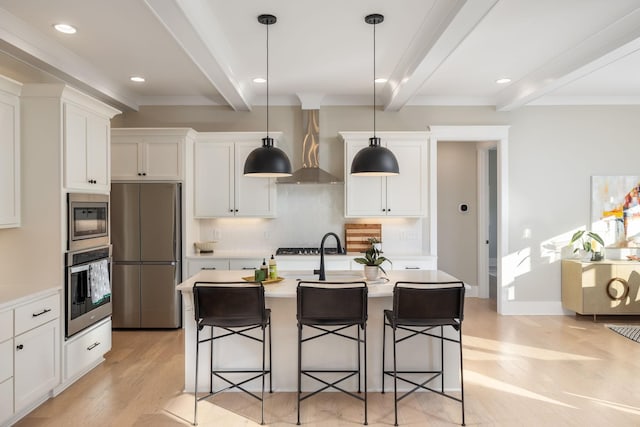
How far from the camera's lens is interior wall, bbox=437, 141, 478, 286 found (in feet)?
22.5

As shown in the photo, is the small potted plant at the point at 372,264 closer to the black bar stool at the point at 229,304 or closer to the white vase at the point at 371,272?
the white vase at the point at 371,272

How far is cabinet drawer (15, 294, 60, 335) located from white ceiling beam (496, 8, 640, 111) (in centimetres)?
471

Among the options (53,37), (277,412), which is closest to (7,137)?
(53,37)

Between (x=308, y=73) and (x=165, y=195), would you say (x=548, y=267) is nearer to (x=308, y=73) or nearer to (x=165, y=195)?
(x=308, y=73)

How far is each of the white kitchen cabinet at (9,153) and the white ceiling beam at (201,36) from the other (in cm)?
127

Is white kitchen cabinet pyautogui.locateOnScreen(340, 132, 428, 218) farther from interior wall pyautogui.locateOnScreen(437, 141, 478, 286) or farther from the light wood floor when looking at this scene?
the light wood floor

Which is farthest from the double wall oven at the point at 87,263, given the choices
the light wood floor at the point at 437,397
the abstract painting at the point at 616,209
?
the abstract painting at the point at 616,209

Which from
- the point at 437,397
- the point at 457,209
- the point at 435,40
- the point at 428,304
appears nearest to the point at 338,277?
the point at 428,304

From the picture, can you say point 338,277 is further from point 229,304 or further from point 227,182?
point 227,182

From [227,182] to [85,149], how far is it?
1.95 m

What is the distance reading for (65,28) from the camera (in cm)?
343

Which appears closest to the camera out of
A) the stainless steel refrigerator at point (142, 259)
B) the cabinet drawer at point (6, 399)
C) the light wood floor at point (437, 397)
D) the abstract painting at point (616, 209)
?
the cabinet drawer at point (6, 399)

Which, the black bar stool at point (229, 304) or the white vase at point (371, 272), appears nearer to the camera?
the black bar stool at point (229, 304)

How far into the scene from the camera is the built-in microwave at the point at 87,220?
11.3 ft
